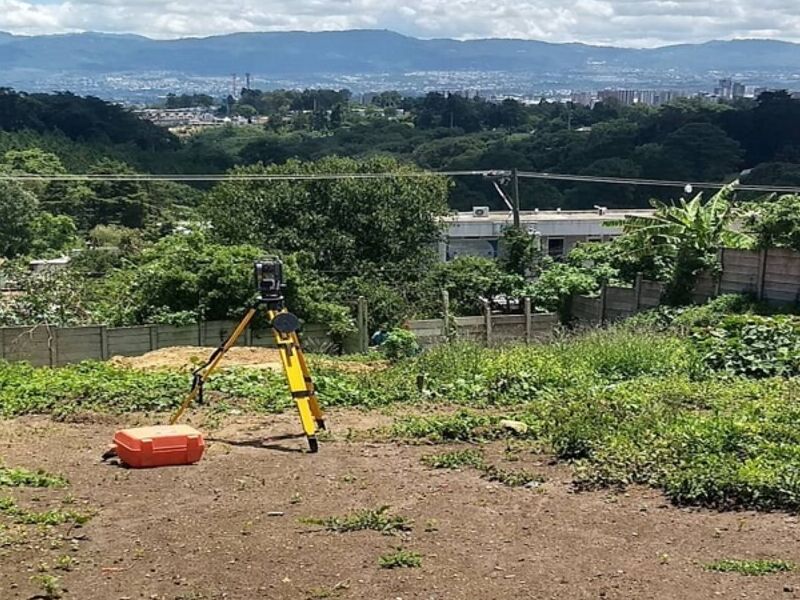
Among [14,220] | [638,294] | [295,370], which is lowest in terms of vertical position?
[14,220]

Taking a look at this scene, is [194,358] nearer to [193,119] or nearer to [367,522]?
[367,522]

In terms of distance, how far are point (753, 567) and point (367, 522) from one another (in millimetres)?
2084

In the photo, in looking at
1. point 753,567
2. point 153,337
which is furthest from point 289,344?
point 153,337

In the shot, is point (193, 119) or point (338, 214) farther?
point (193, 119)

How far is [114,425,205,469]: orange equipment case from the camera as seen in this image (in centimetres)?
737

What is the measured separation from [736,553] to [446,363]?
6310 millimetres

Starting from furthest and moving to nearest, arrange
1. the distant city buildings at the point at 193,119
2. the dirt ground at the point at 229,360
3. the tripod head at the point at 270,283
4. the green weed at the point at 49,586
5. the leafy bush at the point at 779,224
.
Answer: the distant city buildings at the point at 193,119 < the leafy bush at the point at 779,224 < the dirt ground at the point at 229,360 < the tripod head at the point at 270,283 < the green weed at the point at 49,586

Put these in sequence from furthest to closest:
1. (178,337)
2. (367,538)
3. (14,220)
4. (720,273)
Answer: (14,220) < (720,273) < (178,337) < (367,538)

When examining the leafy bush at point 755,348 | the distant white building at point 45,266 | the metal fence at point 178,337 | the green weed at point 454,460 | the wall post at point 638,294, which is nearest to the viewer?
the green weed at point 454,460

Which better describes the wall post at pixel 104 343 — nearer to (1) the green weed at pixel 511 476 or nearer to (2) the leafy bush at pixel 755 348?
(2) the leafy bush at pixel 755 348

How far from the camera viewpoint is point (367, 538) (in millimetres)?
5648

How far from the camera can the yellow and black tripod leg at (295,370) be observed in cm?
779

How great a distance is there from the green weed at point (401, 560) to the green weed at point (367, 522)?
1.42 feet

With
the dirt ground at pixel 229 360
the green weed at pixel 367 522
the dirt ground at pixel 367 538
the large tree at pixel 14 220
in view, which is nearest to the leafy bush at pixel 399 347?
the dirt ground at pixel 229 360
